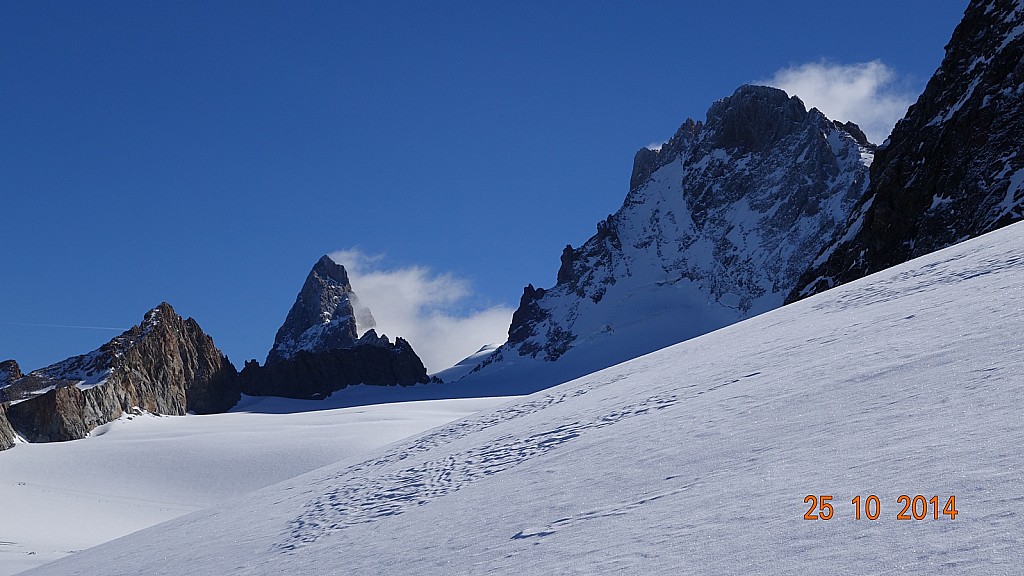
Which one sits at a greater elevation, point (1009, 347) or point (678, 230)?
point (678, 230)

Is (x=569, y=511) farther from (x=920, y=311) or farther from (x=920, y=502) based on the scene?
(x=920, y=311)

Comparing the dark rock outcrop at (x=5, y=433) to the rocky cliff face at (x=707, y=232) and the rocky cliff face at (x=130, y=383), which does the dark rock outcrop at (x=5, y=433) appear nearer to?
the rocky cliff face at (x=130, y=383)

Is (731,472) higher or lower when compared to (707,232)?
lower

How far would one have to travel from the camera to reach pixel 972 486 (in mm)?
4719

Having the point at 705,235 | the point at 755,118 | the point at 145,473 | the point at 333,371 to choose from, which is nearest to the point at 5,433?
the point at 145,473

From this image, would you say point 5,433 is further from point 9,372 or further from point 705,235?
point 705,235

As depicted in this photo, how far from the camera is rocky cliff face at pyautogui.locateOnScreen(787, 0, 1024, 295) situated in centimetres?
3591

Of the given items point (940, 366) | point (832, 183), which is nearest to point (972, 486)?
point (940, 366)

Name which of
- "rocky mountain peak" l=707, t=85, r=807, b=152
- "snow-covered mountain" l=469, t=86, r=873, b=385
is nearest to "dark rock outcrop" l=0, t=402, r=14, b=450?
"snow-covered mountain" l=469, t=86, r=873, b=385

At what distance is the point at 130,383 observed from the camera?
75.9m

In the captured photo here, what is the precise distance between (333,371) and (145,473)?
92756 millimetres

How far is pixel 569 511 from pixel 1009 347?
14.0 ft
